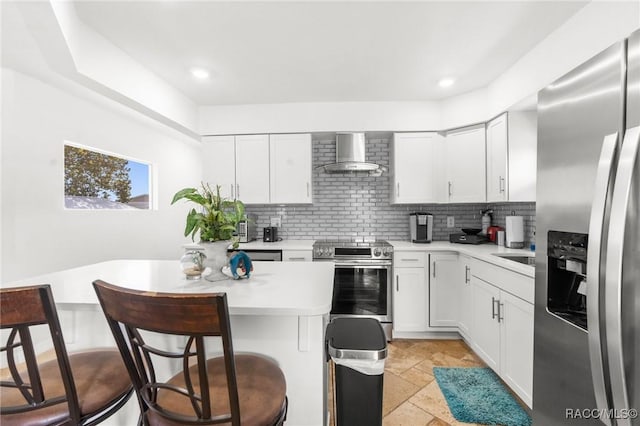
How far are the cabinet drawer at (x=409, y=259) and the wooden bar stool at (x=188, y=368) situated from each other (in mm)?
2084

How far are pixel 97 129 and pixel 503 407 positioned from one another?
15.3ft

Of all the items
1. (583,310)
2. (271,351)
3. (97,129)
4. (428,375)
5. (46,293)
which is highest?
(97,129)

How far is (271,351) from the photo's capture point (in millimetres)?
1184

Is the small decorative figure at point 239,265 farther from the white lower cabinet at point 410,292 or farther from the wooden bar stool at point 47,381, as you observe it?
the white lower cabinet at point 410,292

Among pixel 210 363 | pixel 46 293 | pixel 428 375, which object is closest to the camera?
pixel 46 293

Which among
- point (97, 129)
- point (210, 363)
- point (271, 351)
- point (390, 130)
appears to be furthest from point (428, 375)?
point (97, 129)

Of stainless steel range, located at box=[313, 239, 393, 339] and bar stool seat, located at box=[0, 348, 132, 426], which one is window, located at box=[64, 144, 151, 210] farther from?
stainless steel range, located at box=[313, 239, 393, 339]

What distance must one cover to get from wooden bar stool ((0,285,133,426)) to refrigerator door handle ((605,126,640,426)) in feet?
5.34

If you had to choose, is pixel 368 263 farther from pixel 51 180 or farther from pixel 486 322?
pixel 51 180

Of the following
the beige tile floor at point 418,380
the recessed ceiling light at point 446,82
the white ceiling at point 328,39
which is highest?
the white ceiling at point 328,39

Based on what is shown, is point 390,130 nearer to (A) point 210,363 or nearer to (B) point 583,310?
(B) point 583,310

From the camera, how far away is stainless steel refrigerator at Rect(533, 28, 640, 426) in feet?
2.63

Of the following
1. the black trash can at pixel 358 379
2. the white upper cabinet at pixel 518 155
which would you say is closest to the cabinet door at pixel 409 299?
the white upper cabinet at pixel 518 155

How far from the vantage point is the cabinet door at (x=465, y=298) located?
2539 millimetres
